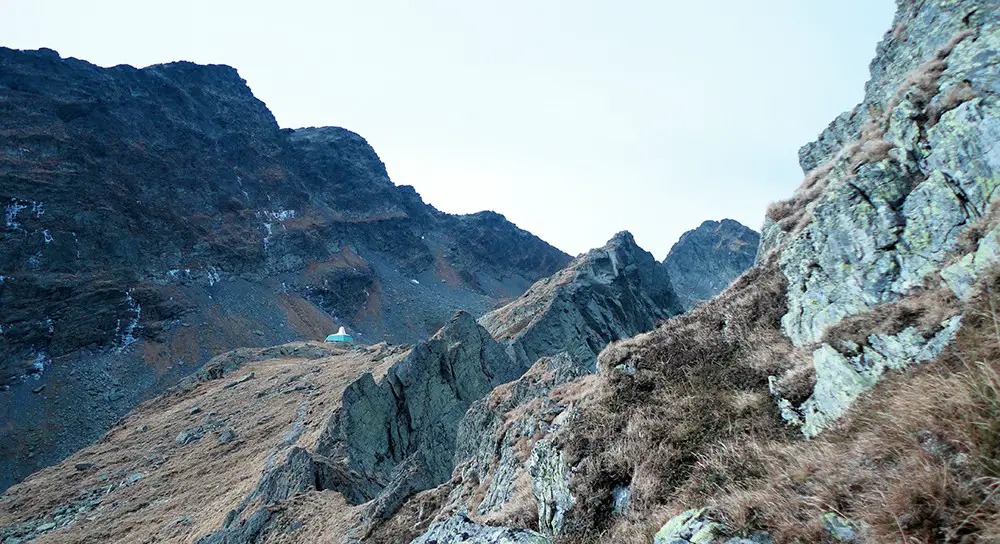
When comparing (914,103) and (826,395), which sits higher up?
(914,103)

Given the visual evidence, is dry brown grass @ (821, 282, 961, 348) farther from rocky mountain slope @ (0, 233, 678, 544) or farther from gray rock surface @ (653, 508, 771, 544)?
rocky mountain slope @ (0, 233, 678, 544)

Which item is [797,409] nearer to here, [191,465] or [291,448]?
[291,448]

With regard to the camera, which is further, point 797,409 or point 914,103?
point 914,103

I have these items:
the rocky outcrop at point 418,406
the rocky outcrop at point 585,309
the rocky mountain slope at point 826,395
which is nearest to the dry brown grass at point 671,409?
the rocky mountain slope at point 826,395

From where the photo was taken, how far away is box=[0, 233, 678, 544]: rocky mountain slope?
15945mm

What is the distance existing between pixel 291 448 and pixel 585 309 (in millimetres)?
40727

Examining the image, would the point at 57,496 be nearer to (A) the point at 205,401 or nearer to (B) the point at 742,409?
(A) the point at 205,401

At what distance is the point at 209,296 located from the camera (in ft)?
252

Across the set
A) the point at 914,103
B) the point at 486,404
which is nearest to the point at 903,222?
the point at 914,103

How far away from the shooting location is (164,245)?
Answer: 78938mm

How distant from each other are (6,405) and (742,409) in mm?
71285

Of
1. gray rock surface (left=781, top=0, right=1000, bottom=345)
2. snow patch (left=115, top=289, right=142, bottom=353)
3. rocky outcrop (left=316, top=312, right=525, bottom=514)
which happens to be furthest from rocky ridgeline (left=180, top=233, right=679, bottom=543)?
snow patch (left=115, top=289, right=142, bottom=353)

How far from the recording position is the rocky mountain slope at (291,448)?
52.3 feet

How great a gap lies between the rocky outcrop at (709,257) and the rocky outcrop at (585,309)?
79.7 meters
